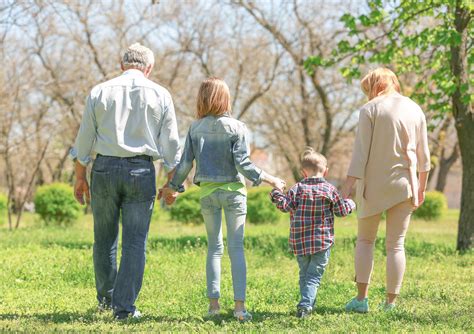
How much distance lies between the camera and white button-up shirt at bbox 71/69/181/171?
221 inches

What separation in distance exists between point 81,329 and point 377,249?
793 centimetres

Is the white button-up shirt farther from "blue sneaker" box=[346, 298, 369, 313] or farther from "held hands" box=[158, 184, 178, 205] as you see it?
"blue sneaker" box=[346, 298, 369, 313]

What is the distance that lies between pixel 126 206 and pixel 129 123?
0.62 metres

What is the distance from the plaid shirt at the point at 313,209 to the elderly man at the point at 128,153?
97 cm

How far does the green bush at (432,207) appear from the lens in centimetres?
2858

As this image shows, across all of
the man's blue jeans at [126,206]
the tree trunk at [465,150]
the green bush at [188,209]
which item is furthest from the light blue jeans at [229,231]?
the green bush at [188,209]

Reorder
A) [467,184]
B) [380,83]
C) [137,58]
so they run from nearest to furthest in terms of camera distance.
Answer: [137,58] → [380,83] → [467,184]

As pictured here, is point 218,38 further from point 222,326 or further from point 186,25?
point 222,326

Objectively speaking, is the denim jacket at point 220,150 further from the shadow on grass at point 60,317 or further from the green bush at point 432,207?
the green bush at point 432,207

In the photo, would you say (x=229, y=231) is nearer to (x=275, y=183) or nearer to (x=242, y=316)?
(x=275, y=183)

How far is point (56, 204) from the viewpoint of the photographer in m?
22.2

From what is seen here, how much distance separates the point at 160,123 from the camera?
5.75 meters

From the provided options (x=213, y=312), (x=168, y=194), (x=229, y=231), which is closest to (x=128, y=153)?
(x=168, y=194)

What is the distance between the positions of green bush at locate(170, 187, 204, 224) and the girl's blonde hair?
1775 centimetres
